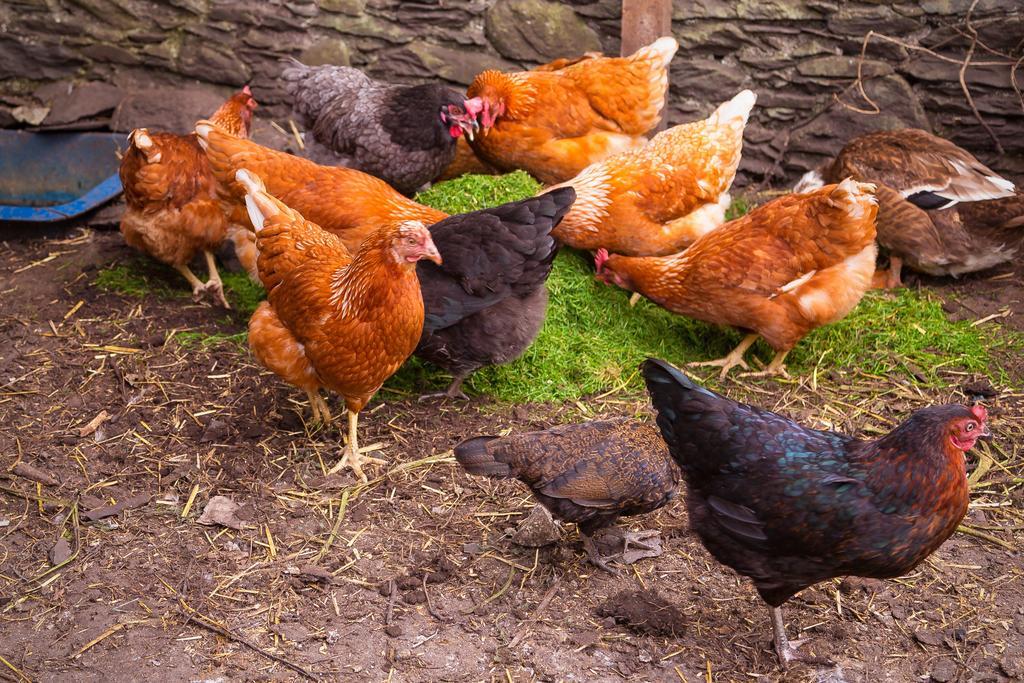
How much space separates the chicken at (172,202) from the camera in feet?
18.7

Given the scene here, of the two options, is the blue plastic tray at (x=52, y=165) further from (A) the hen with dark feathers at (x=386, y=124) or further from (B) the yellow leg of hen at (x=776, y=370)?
(B) the yellow leg of hen at (x=776, y=370)

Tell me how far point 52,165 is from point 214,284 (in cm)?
239

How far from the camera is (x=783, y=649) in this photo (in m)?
3.56

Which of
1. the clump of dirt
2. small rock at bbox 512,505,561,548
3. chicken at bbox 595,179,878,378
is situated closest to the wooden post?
chicken at bbox 595,179,878,378

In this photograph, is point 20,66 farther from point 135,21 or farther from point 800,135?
point 800,135

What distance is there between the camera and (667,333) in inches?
232

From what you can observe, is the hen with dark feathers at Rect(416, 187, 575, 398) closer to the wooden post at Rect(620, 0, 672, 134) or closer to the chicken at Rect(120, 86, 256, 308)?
the chicken at Rect(120, 86, 256, 308)

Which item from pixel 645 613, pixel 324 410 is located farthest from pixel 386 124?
pixel 645 613

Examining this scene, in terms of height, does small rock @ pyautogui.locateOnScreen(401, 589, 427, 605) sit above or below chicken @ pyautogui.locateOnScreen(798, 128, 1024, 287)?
below

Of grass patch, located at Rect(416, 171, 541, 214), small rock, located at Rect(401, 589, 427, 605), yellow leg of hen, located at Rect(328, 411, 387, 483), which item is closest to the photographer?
small rock, located at Rect(401, 589, 427, 605)

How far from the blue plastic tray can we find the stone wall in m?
0.18

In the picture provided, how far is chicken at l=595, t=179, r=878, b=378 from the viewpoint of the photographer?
5.17 metres

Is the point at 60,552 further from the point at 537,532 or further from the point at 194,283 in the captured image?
the point at 194,283

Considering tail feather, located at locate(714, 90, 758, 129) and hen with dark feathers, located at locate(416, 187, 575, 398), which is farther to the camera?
tail feather, located at locate(714, 90, 758, 129)
